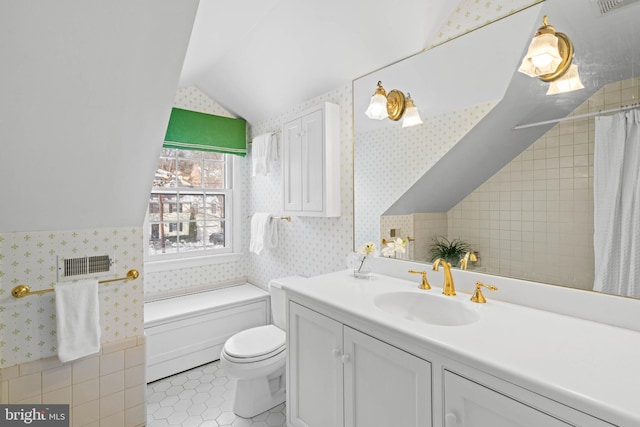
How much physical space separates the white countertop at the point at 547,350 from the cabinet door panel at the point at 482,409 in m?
0.07

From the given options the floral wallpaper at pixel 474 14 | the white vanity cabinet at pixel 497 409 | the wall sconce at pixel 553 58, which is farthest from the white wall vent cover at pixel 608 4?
the white vanity cabinet at pixel 497 409

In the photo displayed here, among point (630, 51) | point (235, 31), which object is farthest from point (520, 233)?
point (235, 31)

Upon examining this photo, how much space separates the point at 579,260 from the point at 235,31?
236 centimetres

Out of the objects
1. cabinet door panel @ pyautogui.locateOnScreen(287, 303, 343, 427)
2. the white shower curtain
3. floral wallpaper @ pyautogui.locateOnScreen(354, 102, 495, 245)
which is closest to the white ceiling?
floral wallpaper @ pyautogui.locateOnScreen(354, 102, 495, 245)

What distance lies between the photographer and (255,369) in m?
1.94

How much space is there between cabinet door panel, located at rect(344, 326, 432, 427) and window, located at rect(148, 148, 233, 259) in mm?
2334

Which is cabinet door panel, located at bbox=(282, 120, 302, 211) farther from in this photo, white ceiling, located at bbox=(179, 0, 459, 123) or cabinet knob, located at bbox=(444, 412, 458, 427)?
cabinet knob, located at bbox=(444, 412, 458, 427)

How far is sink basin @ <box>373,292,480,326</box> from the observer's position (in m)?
1.40

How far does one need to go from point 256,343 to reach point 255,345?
0.09 ft

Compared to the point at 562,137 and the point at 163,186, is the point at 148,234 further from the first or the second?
the point at 562,137

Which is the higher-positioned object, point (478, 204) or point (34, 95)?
point (34, 95)

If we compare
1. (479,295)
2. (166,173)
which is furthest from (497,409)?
(166,173)

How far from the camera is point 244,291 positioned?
3154 millimetres

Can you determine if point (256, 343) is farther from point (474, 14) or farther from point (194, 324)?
point (474, 14)
